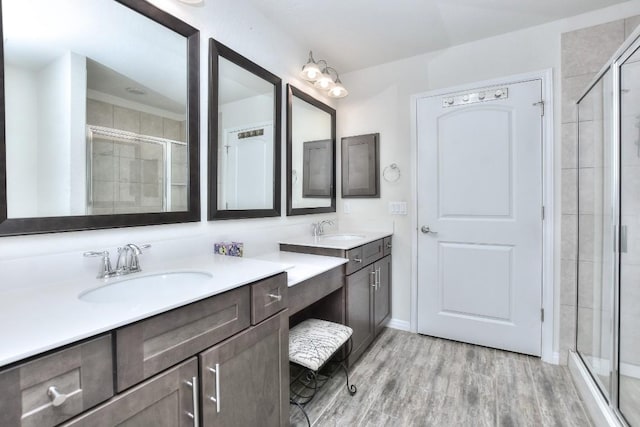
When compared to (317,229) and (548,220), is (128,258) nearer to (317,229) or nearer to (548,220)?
(317,229)

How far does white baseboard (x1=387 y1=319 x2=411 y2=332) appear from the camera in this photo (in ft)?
8.90

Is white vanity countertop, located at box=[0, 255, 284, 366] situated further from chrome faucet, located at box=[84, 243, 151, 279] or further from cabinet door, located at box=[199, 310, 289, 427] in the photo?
cabinet door, located at box=[199, 310, 289, 427]

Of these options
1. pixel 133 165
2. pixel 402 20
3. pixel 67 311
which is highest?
pixel 402 20

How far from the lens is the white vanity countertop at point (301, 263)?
4.91ft

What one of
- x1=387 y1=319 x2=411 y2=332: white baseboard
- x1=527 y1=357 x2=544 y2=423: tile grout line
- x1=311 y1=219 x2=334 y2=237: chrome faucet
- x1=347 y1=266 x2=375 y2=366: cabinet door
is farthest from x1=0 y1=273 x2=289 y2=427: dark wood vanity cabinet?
x1=387 y1=319 x2=411 y2=332: white baseboard

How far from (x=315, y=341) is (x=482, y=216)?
1650 millimetres

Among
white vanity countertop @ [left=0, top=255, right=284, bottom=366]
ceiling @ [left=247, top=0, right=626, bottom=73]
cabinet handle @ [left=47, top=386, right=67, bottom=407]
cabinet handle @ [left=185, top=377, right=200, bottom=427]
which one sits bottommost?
cabinet handle @ [left=185, top=377, right=200, bottom=427]

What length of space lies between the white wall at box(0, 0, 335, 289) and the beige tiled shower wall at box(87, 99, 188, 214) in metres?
0.11

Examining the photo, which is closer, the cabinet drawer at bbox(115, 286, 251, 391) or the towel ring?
the cabinet drawer at bbox(115, 286, 251, 391)

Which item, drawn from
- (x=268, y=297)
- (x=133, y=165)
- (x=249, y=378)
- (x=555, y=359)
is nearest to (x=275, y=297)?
(x=268, y=297)

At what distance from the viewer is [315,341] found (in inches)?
64.7

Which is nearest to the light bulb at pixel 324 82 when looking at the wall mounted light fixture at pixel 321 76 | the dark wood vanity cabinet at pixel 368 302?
the wall mounted light fixture at pixel 321 76

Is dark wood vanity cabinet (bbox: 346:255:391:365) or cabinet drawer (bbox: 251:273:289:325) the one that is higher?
cabinet drawer (bbox: 251:273:289:325)

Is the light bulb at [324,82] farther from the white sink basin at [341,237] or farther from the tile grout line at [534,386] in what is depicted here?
the tile grout line at [534,386]
